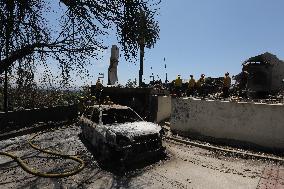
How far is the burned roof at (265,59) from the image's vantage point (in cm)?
2216

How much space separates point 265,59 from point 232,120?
11.7 meters

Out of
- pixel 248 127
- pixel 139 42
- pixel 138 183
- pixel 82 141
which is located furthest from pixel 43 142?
pixel 248 127

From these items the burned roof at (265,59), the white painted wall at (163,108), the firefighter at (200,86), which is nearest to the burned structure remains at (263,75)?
the burned roof at (265,59)

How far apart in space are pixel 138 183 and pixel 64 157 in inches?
149

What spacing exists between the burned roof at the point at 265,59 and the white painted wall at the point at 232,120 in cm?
1049

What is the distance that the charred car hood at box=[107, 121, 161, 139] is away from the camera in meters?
9.42

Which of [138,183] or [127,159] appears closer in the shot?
[138,183]

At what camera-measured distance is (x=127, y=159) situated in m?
9.12

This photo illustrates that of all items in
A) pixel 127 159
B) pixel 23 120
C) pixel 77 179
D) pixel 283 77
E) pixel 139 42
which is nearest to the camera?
pixel 139 42

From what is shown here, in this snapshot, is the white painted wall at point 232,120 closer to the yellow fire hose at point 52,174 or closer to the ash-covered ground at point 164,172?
the ash-covered ground at point 164,172

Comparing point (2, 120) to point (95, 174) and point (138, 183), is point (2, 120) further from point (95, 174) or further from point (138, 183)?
point (138, 183)

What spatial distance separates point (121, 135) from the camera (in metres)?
9.27

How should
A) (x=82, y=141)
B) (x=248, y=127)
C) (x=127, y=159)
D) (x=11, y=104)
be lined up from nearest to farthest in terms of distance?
1. (x=127, y=159)
2. (x=248, y=127)
3. (x=82, y=141)
4. (x=11, y=104)

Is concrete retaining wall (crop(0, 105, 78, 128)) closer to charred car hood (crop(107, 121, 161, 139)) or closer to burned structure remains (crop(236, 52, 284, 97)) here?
charred car hood (crop(107, 121, 161, 139))
